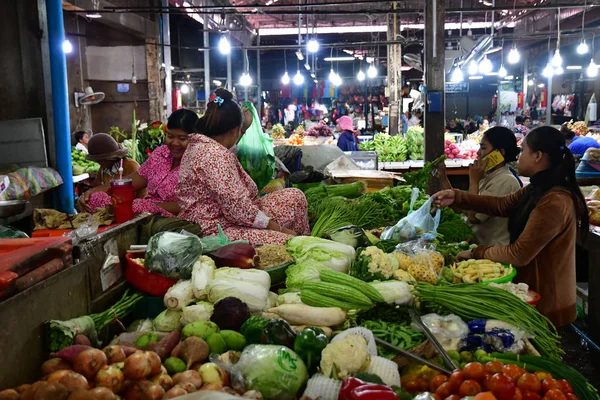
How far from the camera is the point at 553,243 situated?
4.05 m

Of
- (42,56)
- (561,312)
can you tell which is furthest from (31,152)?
(561,312)

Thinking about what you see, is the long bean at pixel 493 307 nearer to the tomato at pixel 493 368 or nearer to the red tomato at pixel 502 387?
the tomato at pixel 493 368

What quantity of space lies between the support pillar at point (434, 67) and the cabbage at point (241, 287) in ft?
19.2

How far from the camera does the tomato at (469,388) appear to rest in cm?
224

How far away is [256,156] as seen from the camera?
5.66 meters

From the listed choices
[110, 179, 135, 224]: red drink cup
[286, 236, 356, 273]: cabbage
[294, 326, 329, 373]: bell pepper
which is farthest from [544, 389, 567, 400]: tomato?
[110, 179, 135, 224]: red drink cup

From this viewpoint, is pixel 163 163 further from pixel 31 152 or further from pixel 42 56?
pixel 42 56

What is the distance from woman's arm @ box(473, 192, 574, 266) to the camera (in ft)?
12.7

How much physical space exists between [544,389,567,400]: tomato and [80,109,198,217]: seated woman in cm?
346

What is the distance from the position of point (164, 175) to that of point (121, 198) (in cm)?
109

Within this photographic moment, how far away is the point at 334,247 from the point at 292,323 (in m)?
0.89

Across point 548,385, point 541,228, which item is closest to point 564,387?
point 548,385

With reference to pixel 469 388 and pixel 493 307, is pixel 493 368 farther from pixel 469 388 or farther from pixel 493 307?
pixel 493 307


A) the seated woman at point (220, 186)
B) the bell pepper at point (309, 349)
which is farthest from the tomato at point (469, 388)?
the seated woman at point (220, 186)
